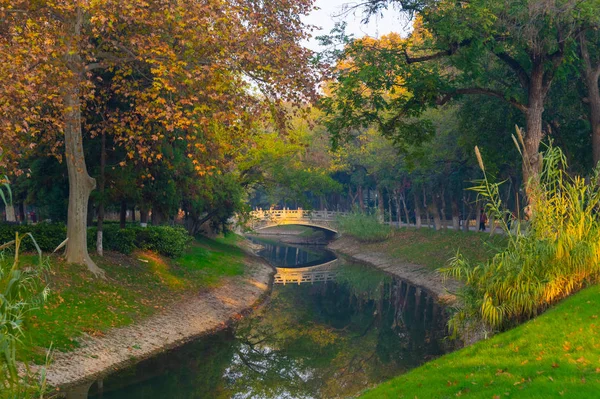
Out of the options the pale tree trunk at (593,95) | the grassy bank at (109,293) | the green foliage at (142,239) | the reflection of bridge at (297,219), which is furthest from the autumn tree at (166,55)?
the reflection of bridge at (297,219)

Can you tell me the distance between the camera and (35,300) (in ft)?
28.5

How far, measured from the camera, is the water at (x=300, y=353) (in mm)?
18969

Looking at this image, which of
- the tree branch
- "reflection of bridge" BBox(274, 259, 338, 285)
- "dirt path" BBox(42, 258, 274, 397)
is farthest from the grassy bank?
the tree branch

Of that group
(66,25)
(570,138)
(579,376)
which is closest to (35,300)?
(579,376)

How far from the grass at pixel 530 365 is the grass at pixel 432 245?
24736 millimetres

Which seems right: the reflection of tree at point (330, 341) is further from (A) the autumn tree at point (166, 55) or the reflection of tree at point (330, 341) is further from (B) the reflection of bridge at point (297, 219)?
(B) the reflection of bridge at point (297, 219)

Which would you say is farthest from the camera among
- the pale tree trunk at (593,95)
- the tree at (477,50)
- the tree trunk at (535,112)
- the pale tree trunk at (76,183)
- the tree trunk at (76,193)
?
the pale tree trunk at (593,95)

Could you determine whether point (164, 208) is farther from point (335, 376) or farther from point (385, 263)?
point (385, 263)

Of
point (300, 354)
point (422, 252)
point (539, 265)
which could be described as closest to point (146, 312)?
point (300, 354)

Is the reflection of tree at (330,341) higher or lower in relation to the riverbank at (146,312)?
lower

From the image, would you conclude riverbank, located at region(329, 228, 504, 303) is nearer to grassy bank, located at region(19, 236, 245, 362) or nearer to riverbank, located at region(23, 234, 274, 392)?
riverbank, located at region(23, 234, 274, 392)

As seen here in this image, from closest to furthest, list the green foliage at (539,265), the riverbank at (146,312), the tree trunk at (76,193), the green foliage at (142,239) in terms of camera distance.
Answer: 1. the green foliage at (539,265)
2. the riverbank at (146,312)
3. the tree trunk at (76,193)
4. the green foliage at (142,239)

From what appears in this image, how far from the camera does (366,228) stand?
200ft

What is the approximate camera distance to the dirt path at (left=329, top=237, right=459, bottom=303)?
35688 mm
